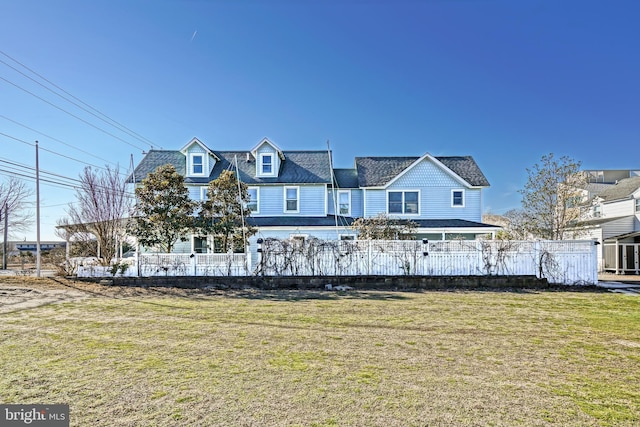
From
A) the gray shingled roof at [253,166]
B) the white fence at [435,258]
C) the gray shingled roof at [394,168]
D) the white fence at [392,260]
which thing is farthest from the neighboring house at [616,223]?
the gray shingled roof at [253,166]

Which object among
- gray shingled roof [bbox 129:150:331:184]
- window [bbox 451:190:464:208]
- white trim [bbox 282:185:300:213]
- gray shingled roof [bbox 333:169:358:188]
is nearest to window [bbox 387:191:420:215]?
window [bbox 451:190:464:208]

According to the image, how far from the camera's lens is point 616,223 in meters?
23.6

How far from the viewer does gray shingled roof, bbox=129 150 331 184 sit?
2222 centimetres

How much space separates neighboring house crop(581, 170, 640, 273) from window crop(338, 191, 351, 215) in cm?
1454

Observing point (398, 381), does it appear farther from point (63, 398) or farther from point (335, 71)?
point (335, 71)

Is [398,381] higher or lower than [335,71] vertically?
lower

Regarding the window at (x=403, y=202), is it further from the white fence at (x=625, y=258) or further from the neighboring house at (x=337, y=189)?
the white fence at (x=625, y=258)

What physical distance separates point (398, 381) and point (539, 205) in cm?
2134

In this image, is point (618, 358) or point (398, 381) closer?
point (398, 381)

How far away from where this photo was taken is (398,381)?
4312 millimetres

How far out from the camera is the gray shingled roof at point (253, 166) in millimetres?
22219

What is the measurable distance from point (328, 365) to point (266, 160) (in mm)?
19047

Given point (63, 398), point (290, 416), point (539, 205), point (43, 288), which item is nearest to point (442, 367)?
point (290, 416)

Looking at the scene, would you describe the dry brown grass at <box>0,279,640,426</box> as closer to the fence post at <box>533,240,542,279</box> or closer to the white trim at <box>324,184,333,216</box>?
the fence post at <box>533,240,542,279</box>
